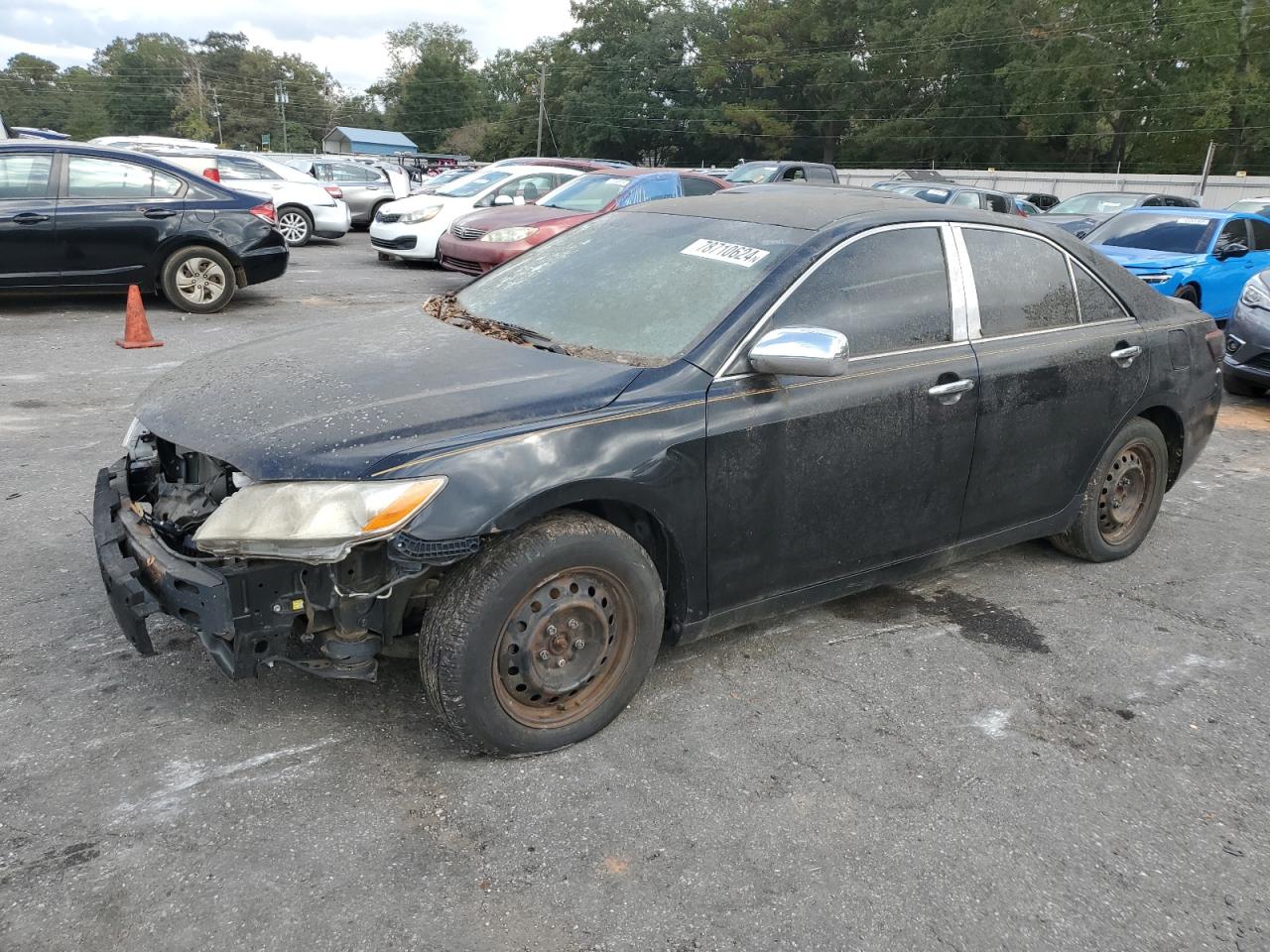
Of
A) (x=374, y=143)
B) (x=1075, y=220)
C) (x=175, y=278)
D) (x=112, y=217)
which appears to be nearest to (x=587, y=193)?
(x=175, y=278)

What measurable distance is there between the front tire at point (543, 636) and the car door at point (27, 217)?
8224 mm

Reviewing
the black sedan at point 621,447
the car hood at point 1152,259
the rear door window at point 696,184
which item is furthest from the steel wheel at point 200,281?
the car hood at point 1152,259

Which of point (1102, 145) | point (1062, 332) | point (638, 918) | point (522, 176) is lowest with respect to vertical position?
point (638, 918)

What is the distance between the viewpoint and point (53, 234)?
9.11m

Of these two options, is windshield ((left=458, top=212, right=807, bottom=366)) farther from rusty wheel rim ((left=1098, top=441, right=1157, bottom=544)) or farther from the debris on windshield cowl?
rusty wheel rim ((left=1098, top=441, right=1157, bottom=544))

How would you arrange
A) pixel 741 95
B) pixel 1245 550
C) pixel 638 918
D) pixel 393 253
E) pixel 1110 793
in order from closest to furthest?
pixel 638 918 → pixel 1110 793 → pixel 1245 550 → pixel 393 253 → pixel 741 95

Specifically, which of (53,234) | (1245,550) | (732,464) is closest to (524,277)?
(732,464)

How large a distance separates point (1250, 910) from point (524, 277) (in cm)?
321

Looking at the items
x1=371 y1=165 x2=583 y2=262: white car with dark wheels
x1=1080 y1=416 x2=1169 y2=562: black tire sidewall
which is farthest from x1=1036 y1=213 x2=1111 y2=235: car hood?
x1=1080 y1=416 x2=1169 y2=562: black tire sidewall

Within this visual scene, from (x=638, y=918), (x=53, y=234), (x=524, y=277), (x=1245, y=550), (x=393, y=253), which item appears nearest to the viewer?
(x=638, y=918)

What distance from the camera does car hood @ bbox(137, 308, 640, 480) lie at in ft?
9.09

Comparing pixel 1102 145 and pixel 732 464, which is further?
pixel 1102 145

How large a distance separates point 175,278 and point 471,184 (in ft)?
22.0

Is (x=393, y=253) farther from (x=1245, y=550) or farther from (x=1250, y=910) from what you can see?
(x=1250, y=910)
